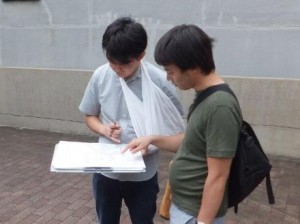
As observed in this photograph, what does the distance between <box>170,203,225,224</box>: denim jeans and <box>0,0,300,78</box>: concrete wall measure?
3.95m

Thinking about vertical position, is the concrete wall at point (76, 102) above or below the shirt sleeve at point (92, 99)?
below

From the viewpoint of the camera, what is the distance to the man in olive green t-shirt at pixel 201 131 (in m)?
1.47

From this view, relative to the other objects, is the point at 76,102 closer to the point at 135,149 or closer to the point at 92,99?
the point at 92,99

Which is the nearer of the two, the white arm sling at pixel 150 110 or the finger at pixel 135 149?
the finger at pixel 135 149

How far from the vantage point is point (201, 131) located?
60.0 inches

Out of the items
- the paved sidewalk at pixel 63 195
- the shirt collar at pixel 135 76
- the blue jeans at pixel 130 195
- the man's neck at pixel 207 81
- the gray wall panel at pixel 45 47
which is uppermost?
the man's neck at pixel 207 81

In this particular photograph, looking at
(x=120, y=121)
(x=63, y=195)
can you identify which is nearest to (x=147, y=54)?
(x=63, y=195)

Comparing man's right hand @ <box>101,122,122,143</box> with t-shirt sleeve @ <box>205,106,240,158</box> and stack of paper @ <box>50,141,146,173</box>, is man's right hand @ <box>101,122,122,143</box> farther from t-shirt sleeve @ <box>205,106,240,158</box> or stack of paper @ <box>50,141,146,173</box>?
t-shirt sleeve @ <box>205,106,240,158</box>

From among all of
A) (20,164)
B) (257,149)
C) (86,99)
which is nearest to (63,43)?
(20,164)

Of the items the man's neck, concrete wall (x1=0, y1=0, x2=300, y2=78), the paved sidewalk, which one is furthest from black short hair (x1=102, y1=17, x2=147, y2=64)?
concrete wall (x1=0, y1=0, x2=300, y2=78)

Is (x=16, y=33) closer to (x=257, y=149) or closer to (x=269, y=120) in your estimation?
(x=269, y=120)

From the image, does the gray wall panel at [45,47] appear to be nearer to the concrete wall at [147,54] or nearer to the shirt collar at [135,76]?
the concrete wall at [147,54]

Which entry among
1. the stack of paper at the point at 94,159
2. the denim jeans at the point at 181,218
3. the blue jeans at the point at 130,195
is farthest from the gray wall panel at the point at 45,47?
the denim jeans at the point at 181,218

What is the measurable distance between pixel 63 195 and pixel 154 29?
8.95ft
